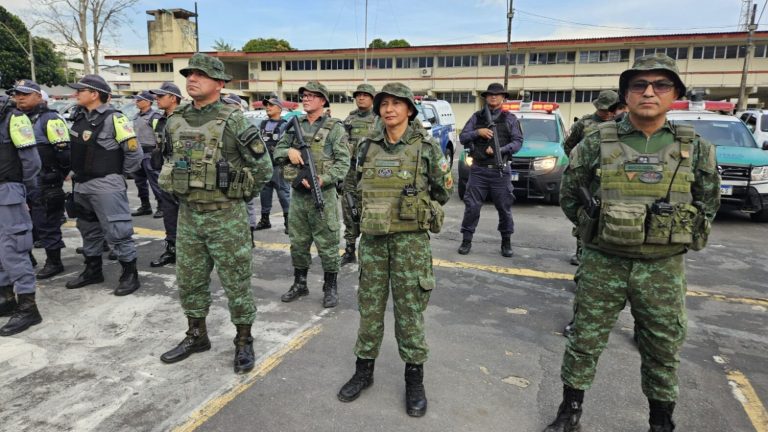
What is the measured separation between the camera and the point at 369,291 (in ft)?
9.49

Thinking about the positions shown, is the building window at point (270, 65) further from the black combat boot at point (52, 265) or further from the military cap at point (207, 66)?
the military cap at point (207, 66)

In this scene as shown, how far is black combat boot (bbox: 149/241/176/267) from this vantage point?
5453mm

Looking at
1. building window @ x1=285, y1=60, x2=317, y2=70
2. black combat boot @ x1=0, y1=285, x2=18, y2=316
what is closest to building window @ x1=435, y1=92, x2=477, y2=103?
building window @ x1=285, y1=60, x2=317, y2=70

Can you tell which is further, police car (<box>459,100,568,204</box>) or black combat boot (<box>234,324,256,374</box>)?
police car (<box>459,100,568,204</box>)

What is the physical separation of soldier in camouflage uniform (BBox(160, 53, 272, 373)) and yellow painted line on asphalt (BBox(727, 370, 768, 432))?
3042mm

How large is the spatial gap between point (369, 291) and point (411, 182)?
2.31 ft

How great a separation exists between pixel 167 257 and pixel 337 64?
3968cm

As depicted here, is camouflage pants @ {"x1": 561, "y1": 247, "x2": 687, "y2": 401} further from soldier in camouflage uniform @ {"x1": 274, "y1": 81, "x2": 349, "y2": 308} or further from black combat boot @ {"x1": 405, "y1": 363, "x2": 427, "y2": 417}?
soldier in camouflage uniform @ {"x1": 274, "y1": 81, "x2": 349, "y2": 308}

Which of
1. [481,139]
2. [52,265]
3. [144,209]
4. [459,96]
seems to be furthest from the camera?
[459,96]

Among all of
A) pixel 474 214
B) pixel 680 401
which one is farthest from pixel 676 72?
pixel 474 214

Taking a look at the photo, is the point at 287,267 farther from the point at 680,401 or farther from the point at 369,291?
the point at 680,401

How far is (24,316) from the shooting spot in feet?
12.6

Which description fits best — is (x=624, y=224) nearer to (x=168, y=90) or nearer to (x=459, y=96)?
(x=168, y=90)

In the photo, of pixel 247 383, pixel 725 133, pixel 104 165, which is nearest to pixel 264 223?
pixel 104 165
